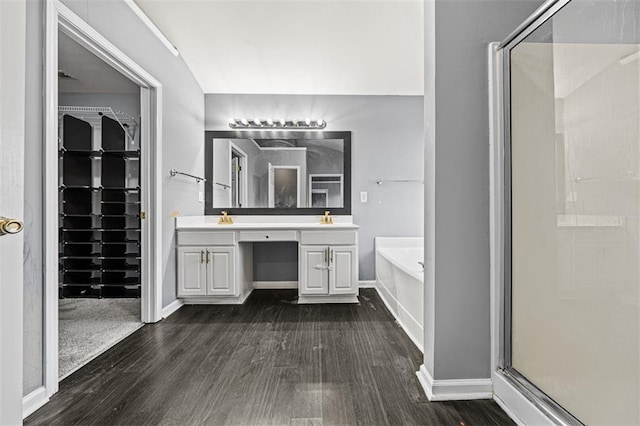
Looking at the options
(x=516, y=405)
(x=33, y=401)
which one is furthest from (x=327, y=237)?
(x=33, y=401)

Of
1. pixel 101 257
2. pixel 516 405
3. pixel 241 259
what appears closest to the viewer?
pixel 516 405

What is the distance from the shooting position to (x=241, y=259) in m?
3.07

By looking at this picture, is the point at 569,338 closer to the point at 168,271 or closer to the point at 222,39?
the point at 168,271

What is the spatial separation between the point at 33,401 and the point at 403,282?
2.15 metres

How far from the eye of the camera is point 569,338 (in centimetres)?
116

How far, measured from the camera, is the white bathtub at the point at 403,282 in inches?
Result: 82.6

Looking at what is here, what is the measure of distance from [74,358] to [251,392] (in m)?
1.15

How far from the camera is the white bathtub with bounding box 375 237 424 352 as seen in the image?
210cm

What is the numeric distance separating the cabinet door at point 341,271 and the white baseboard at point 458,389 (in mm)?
1493

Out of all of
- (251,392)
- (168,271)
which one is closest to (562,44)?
(251,392)

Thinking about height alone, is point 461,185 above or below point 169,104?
below

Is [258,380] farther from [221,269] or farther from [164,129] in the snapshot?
[164,129]

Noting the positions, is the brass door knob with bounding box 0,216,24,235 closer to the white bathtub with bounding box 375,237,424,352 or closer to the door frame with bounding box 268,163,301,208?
the white bathtub with bounding box 375,237,424,352

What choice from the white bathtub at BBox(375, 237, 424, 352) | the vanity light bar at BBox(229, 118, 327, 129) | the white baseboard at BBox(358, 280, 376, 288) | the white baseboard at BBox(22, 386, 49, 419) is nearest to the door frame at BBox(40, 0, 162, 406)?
the white baseboard at BBox(22, 386, 49, 419)
